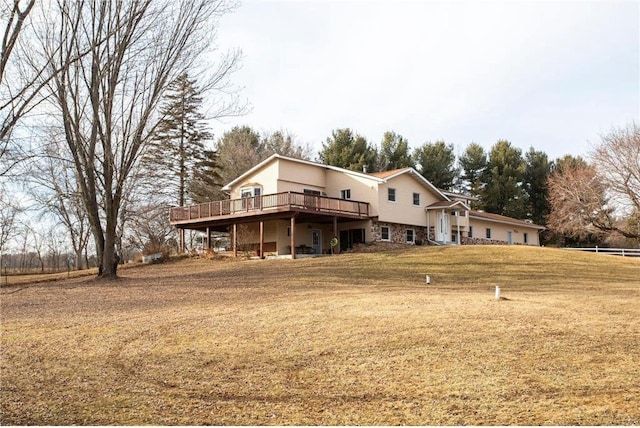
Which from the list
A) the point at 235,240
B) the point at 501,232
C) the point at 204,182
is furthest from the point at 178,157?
the point at 501,232

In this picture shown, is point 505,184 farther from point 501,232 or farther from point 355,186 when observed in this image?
point 355,186

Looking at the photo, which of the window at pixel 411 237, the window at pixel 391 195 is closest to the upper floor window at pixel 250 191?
the window at pixel 391 195

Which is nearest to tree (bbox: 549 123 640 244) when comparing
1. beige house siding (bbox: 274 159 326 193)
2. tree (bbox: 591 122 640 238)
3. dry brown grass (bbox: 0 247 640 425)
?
tree (bbox: 591 122 640 238)

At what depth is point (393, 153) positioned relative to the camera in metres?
53.7

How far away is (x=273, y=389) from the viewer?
774 centimetres

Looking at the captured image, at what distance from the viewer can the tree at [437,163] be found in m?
55.3

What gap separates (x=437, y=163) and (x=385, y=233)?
77.3 ft

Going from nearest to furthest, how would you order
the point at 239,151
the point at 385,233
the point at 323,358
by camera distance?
the point at 323,358 < the point at 385,233 < the point at 239,151

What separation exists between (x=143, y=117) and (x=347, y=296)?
11.3 metres

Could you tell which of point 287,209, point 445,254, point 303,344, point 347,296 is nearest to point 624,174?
point 445,254

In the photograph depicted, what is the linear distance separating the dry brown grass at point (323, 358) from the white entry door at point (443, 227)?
20.1 m

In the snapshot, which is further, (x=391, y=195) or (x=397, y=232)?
(x=397, y=232)

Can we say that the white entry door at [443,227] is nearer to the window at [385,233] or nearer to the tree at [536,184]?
the window at [385,233]

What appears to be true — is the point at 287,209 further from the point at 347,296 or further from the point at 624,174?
the point at 624,174
